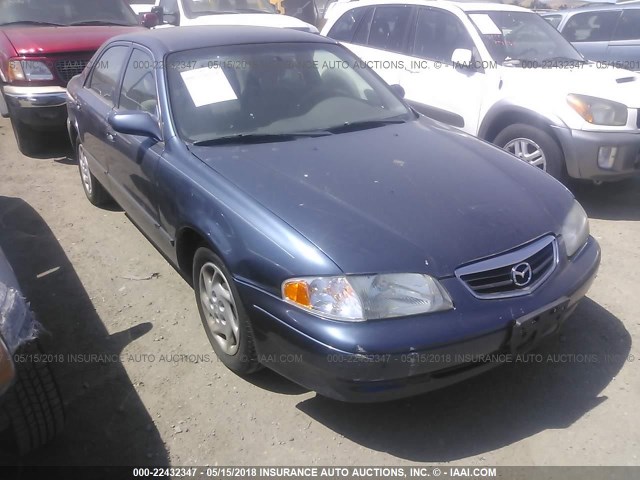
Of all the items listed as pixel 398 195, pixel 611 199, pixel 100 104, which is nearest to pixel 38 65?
pixel 100 104

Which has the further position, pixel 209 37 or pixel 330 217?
pixel 209 37

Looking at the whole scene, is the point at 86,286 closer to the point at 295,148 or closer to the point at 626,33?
the point at 295,148

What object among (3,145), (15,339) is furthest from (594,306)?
(3,145)

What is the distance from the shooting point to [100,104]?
4.20 meters

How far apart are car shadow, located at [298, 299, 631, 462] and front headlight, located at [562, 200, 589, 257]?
2.00ft

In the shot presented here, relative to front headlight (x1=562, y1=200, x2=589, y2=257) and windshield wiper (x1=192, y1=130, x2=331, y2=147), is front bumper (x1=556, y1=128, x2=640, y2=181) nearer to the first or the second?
front headlight (x1=562, y1=200, x2=589, y2=257)

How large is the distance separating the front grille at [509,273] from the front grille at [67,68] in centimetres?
523

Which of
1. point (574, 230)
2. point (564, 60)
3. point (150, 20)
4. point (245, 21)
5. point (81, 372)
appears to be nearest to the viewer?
point (574, 230)

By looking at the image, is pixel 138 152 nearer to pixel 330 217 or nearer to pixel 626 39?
pixel 330 217

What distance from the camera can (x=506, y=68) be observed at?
16.5 ft

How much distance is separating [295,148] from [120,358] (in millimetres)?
1478

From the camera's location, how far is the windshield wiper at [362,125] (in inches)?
133

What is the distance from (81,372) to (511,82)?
4027 millimetres

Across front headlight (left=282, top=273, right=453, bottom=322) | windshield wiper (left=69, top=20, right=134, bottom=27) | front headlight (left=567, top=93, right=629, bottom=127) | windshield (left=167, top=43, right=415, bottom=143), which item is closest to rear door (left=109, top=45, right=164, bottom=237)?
windshield (left=167, top=43, right=415, bottom=143)
